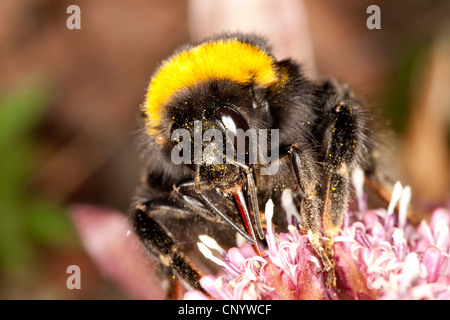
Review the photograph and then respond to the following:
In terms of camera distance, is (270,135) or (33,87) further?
(33,87)

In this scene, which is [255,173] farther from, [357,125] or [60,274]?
[60,274]

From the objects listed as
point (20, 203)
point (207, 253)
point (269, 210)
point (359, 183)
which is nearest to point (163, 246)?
point (207, 253)

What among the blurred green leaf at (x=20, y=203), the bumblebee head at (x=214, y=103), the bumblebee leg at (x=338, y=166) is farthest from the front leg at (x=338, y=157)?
the blurred green leaf at (x=20, y=203)

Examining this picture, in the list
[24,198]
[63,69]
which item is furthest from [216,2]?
[24,198]

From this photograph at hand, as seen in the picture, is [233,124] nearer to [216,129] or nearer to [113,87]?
[216,129]

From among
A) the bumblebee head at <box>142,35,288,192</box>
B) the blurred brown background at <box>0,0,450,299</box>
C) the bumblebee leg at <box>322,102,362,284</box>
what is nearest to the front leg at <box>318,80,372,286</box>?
the bumblebee leg at <box>322,102,362,284</box>

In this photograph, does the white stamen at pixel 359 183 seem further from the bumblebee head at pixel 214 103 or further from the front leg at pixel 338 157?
the bumblebee head at pixel 214 103
